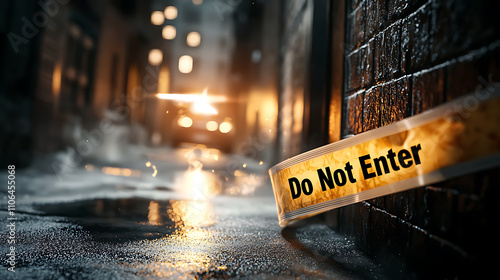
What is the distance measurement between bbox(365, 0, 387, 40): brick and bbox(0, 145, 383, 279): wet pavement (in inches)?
51.1

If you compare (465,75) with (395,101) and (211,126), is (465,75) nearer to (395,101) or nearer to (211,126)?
(395,101)

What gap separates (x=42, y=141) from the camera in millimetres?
6316

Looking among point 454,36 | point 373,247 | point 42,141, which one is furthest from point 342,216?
point 42,141

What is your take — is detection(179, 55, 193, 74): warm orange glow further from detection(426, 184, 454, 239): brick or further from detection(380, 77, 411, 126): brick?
detection(426, 184, 454, 239): brick

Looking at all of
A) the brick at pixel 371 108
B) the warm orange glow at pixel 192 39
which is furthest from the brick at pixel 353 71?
the warm orange glow at pixel 192 39

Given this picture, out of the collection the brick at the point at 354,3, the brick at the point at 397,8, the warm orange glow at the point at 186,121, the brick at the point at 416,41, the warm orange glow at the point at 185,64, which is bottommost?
the brick at the point at 416,41

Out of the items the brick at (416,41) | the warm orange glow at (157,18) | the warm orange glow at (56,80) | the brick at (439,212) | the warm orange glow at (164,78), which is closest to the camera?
the brick at (439,212)

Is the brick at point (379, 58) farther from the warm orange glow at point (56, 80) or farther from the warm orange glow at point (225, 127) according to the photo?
the warm orange glow at point (225, 127)

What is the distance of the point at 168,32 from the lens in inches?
655

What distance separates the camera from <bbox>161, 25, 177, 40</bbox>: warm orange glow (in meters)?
16.4

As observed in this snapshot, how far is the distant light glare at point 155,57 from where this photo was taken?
15.0 metres

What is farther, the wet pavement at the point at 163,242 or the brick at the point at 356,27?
the brick at the point at 356,27

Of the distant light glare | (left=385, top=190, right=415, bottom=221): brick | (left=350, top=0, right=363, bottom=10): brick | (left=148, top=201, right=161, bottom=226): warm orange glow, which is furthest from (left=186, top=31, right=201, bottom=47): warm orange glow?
(left=385, top=190, right=415, bottom=221): brick

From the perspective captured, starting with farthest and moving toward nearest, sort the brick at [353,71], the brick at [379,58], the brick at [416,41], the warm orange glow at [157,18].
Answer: the warm orange glow at [157,18] → the brick at [353,71] → the brick at [379,58] → the brick at [416,41]
